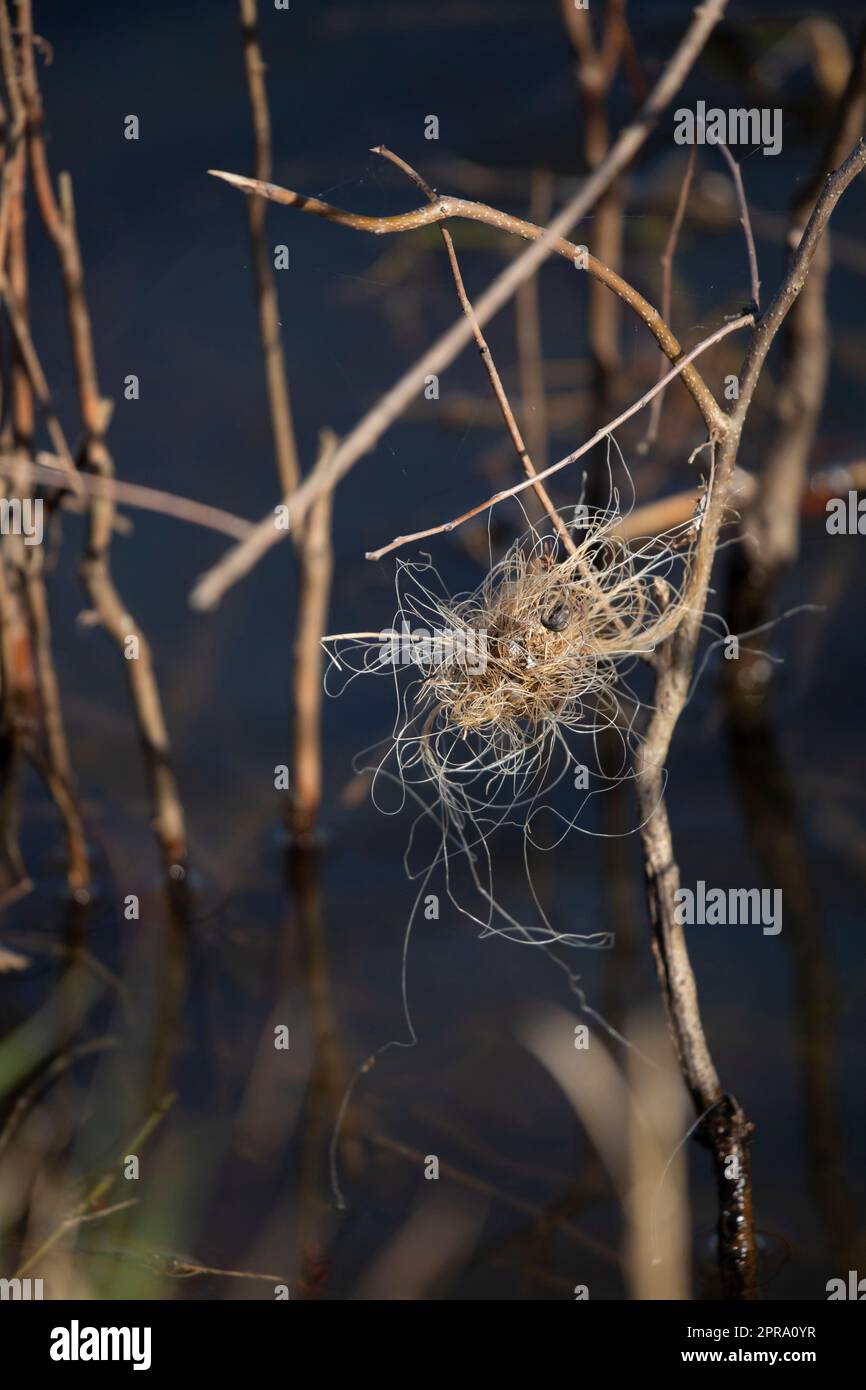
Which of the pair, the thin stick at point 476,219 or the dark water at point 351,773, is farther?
the dark water at point 351,773

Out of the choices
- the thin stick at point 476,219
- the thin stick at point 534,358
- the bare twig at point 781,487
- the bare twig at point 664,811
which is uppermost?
the thin stick at point 534,358

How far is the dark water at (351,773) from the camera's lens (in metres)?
1.57

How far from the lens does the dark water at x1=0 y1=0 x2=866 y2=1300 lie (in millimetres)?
1566

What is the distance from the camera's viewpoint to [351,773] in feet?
6.80

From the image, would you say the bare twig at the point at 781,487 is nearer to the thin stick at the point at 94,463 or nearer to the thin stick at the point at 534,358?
the thin stick at the point at 534,358

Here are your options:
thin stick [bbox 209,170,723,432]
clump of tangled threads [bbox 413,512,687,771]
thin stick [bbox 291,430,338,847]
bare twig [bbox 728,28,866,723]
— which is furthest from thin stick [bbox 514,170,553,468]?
thin stick [bbox 209,170,723,432]

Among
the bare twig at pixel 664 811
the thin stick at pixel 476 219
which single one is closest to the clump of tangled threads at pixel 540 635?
the bare twig at pixel 664 811

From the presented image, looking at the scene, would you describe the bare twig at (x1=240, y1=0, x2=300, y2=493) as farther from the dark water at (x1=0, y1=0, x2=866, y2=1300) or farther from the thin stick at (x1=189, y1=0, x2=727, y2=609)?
the thin stick at (x1=189, y1=0, x2=727, y2=609)

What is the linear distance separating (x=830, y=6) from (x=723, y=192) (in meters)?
0.52

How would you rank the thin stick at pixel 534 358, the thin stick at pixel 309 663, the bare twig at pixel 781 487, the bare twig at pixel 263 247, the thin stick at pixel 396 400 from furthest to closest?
the thin stick at pixel 534 358 → the bare twig at pixel 781 487 → the thin stick at pixel 309 663 → the bare twig at pixel 263 247 → the thin stick at pixel 396 400

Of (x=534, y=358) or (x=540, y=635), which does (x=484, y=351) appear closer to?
(x=540, y=635)

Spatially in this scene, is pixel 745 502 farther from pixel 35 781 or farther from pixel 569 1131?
pixel 35 781

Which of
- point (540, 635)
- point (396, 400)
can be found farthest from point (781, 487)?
point (396, 400)
